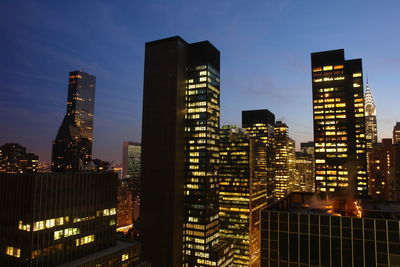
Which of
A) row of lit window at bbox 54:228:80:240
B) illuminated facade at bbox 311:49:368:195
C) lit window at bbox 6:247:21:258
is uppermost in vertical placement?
illuminated facade at bbox 311:49:368:195

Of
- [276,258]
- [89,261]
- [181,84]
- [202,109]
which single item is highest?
[181,84]

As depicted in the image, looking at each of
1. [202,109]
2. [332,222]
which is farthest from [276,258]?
Result: [202,109]

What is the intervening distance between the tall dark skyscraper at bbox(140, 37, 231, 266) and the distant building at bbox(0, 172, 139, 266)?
179 feet

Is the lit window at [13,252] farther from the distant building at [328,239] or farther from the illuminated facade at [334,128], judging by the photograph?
the illuminated facade at [334,128]

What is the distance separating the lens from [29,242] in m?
63.4

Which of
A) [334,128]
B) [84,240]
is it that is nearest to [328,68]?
[334,128]

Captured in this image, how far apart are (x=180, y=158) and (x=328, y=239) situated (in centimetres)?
10804

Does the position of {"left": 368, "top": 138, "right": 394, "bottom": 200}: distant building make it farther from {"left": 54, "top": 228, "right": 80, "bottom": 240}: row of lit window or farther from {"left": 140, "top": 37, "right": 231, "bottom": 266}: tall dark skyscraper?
{"left": 54, "top": 228, "right": 80, "bottom": 240}: row of lit window

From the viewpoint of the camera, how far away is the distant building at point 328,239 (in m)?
37.0

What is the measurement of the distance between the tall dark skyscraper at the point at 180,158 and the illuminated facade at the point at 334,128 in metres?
75.4

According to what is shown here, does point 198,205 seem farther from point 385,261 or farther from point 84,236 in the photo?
point 385,261

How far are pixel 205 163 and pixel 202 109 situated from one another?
2849 centimetres

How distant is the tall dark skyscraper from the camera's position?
136 metres

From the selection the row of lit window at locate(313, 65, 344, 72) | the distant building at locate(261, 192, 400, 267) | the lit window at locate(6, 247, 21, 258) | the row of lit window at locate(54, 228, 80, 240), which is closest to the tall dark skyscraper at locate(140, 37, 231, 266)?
the row of lit window at locate(54, 228, 80, 240)
